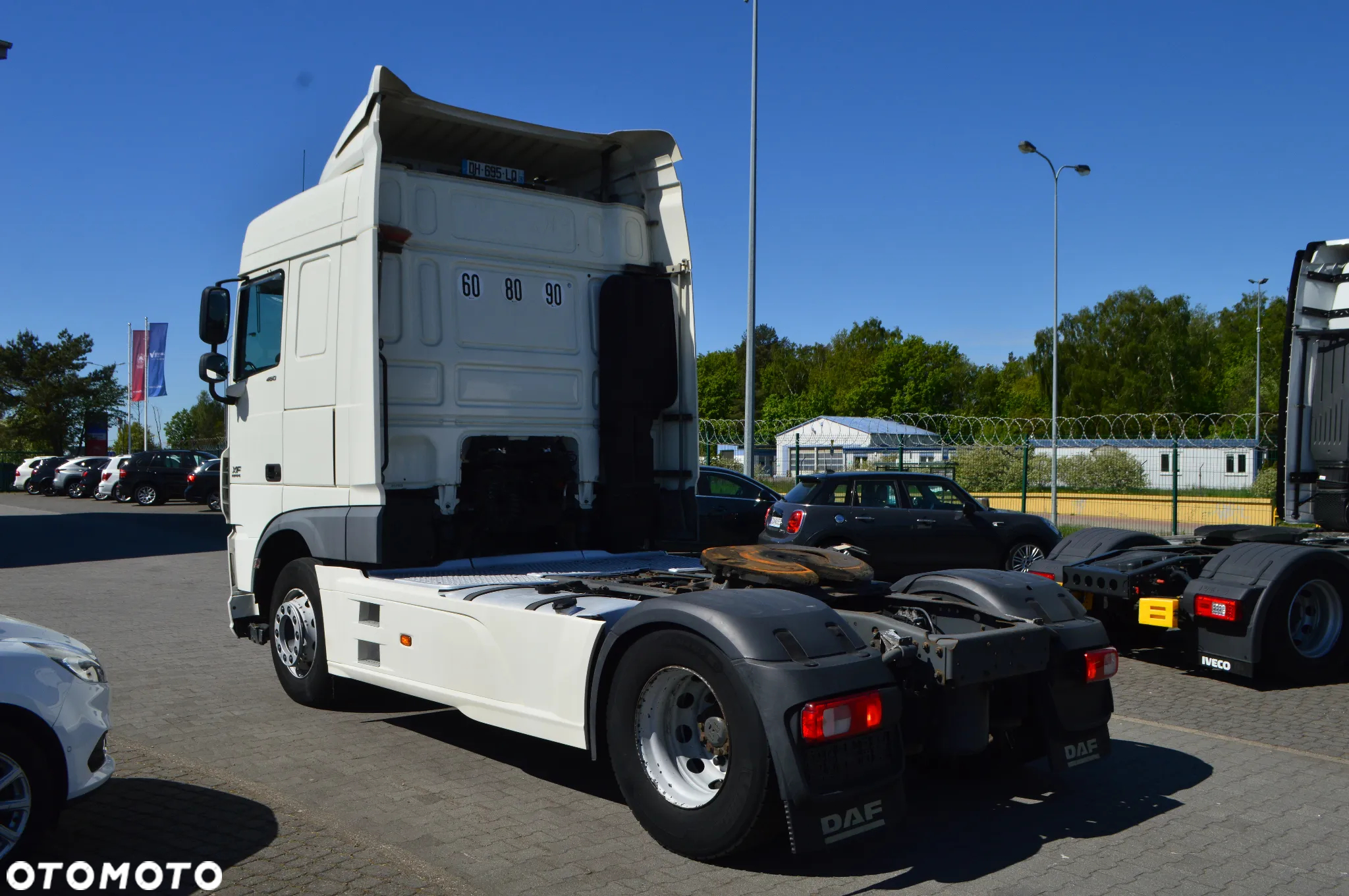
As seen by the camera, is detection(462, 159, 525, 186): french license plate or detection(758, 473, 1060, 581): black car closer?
detection(462, 159, 525, 186): french license plate

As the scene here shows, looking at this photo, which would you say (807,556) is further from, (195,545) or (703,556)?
(195,545)

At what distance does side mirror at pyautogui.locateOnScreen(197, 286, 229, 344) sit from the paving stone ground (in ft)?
7.92

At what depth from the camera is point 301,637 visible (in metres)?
6.82

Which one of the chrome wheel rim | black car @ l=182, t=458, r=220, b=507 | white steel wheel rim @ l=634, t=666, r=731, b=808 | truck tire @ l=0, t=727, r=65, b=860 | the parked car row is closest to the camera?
truck tire @ l=0, t=727, r=65, b=860

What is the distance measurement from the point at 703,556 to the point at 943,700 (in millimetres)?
1424

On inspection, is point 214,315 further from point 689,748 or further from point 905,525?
point 905,525

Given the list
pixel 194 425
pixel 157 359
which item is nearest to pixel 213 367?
pixel 157 359

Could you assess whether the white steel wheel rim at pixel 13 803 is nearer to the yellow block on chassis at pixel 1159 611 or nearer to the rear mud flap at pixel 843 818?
the rear mud flap at pixel 843 818

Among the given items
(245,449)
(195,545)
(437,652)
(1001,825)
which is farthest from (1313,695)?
(195,545)

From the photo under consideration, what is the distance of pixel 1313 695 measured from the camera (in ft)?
25.0

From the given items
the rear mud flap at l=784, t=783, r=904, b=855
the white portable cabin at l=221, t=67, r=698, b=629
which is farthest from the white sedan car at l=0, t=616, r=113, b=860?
the rear mud flap at l=784, t=783, r=904, b=855

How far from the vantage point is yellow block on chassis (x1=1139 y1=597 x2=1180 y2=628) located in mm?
7852

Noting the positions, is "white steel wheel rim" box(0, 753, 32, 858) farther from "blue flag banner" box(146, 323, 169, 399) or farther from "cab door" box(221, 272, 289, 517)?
"blue flag banner" box(146, 323, 169, 399)

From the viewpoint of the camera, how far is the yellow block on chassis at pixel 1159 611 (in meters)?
7.85
